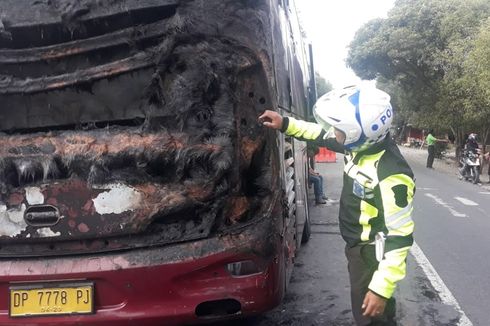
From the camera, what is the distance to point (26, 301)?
10.6 feet

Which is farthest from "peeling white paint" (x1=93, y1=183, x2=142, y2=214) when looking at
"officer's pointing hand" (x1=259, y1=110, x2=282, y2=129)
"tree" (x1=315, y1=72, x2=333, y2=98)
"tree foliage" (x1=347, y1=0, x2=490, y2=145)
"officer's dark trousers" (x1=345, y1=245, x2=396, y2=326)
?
"tree foliage" (x1=347, y1=0, x2=490, y2=145)

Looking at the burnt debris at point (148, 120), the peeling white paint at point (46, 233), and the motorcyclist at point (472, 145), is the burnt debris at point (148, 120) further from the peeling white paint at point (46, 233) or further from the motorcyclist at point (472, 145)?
the motorcyclist at point (472, 145)

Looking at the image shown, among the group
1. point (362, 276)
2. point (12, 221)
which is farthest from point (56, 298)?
point (362, 276)

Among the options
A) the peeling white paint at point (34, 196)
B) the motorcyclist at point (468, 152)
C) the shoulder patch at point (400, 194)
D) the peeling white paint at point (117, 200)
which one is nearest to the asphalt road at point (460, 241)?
the shoulder patch at point (400, 194)

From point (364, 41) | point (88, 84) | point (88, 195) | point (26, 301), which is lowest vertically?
point (26, 301)

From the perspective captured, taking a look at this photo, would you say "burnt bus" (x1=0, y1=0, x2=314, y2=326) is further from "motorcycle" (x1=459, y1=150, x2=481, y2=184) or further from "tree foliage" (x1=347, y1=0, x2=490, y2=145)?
"motorcycle" (x1=459, y1=150, x2=481, y2=184)

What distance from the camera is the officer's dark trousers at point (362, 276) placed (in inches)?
123

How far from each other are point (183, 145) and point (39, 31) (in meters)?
1.10

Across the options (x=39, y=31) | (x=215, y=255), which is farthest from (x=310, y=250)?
(x=39, y=31)

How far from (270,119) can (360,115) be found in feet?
1.87

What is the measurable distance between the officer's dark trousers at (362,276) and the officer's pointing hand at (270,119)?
0.84 meters

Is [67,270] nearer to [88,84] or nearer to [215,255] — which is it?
[215,255]

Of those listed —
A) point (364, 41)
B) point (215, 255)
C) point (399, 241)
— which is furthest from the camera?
point (364, 41)

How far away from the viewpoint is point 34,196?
323 cm
